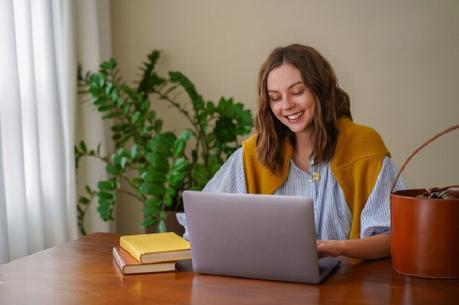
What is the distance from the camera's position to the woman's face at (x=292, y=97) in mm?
1941

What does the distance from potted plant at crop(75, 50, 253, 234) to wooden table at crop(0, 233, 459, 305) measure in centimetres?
151

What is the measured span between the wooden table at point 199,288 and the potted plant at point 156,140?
1.51 m

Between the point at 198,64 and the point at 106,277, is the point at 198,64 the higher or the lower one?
the higher one

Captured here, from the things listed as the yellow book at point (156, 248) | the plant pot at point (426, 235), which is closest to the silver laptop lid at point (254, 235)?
the yellow book at point (156, 248)

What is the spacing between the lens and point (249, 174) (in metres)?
2.01

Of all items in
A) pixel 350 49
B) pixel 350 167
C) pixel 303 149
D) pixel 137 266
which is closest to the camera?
pixel 137 266

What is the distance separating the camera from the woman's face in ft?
6.37

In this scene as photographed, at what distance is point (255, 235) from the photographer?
4.50 feet

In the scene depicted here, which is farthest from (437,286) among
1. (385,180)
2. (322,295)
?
(385,180)

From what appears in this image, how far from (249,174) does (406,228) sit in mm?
726

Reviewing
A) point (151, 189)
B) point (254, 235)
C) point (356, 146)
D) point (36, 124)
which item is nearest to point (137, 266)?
point (254, 235)

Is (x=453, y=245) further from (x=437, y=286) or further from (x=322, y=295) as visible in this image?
(x=322, y=295)

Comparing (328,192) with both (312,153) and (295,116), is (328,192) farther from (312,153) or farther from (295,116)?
(295,116)

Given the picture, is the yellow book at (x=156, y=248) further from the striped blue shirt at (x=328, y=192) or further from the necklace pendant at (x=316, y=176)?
the necklace pendant at (x=316, y=176)
